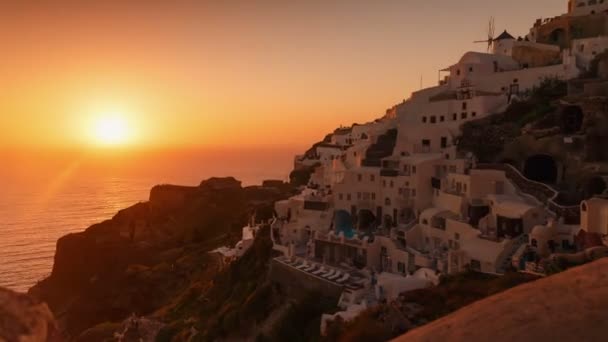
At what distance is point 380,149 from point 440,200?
1029 centimetres

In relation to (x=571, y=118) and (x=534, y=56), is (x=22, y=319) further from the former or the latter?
(x=534, y=56)

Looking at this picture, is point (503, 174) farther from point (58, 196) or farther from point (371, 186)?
point (58, 196)

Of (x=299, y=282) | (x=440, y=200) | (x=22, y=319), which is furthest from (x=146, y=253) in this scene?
(x=22, y=319)

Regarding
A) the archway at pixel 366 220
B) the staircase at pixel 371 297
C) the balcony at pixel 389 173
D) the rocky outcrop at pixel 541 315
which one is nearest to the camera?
the rocky outcrop at pixel 541 315

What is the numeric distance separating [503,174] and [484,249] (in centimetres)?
754

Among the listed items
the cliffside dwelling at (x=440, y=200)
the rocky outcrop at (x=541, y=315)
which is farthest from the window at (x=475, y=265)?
the rocky outcrop at (x=541, y=315)

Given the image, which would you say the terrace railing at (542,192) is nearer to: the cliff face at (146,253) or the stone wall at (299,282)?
the stone wall at (299,282)

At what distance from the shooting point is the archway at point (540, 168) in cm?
3856

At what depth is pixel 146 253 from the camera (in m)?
73.9

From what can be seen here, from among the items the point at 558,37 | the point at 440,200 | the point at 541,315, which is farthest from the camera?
the point at 558,37

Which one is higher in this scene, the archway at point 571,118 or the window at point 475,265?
the archway at point 571,118

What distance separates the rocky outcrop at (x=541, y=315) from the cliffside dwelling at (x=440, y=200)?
53.1 feet

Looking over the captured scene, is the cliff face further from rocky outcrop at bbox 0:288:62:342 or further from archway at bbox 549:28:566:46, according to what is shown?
rocky outcrop at bbox 0:288:62:342

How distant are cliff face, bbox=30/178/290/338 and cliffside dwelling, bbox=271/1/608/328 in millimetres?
17391
